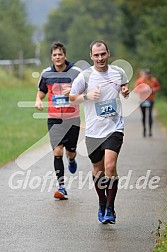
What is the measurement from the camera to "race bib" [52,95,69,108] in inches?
475

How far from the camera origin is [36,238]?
9.09 m

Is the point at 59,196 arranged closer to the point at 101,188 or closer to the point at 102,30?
the point at 101,188

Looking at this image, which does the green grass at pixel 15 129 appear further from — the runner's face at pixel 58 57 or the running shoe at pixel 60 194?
the runner's face at pixel 58 57

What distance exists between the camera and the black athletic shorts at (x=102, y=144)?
32.8 feet

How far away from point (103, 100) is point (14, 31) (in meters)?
68.1

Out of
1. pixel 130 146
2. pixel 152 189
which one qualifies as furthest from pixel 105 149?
pixel 130 146

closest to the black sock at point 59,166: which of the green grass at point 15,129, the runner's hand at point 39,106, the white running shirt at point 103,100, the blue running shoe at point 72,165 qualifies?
the runner's hand at point 39,106

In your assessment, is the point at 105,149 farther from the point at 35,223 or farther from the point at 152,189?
the point at 152,189

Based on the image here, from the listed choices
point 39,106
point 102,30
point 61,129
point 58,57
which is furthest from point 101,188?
point 102,30

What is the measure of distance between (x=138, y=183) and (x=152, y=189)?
784 millimetres

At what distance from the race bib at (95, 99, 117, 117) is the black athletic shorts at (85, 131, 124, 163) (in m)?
0.24

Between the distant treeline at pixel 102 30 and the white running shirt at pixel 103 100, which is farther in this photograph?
the distant treeline at pixel 102 30

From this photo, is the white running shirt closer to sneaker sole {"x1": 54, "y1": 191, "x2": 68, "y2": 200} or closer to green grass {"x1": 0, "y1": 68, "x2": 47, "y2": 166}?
sneaker sole {"x1": 54, "y1": 191, "x2": 68, "y2": 200}

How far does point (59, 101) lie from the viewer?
1212 centimetres
